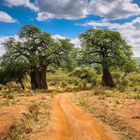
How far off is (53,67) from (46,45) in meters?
3.89

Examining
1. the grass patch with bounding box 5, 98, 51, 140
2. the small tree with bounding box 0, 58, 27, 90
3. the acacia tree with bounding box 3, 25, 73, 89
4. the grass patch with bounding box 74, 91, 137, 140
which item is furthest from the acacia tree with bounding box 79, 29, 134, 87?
the grass patch with bounding box 5, 98, 51, 140

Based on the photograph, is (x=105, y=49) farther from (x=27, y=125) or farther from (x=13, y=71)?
(x=27, y=125)

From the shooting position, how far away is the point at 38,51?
46.0m

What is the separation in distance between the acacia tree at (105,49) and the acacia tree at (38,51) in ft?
10.4

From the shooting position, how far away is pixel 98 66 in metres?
48.4

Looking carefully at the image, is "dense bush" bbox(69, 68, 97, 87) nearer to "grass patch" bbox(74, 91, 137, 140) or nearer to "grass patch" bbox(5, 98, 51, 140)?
"grass patch" bbox(74, 91, 137, 140)

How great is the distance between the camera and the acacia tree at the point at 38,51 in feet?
146

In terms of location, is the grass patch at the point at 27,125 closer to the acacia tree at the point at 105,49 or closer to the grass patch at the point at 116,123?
the grass patch at the point at 116,123

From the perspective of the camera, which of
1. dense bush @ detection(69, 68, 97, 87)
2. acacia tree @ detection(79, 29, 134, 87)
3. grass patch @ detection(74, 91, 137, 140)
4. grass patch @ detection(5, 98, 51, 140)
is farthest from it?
dense bush @ detection(69, 68, 97, 87)

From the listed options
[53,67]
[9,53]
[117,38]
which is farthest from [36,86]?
[117,38]

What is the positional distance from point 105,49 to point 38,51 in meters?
11.0

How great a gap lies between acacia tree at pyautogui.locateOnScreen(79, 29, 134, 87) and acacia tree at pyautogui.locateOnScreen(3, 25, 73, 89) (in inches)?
125

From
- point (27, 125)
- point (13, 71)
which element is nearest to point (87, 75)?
point (13, 71)

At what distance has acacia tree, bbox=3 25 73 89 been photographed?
146 feet
